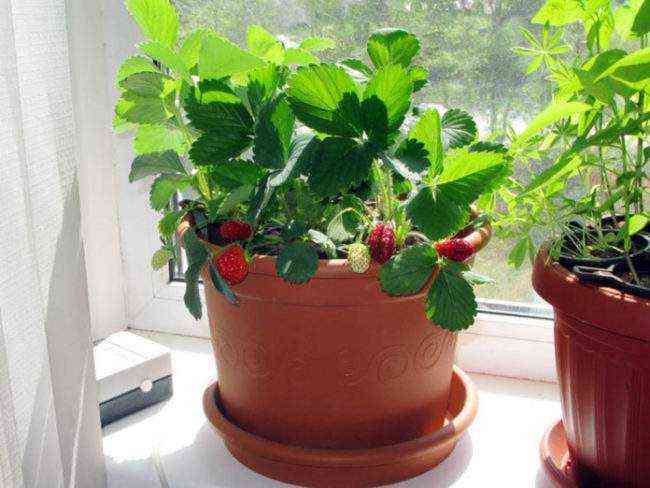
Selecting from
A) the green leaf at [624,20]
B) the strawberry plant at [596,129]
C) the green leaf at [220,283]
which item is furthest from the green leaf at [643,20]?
the green leaf at [220,283]

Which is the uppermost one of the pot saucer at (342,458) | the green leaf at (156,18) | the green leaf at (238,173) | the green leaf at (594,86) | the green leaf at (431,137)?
the green leaf at (156,18)

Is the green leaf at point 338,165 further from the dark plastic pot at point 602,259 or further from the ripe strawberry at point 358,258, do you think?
the dark plastic pot at point 602,259

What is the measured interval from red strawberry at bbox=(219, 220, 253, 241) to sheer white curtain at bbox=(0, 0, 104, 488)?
0.15 metres

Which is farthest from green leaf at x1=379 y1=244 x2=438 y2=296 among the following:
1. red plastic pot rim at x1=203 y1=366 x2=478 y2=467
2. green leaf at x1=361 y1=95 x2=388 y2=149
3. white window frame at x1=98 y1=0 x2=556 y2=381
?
white window frame at x1=98 y1=0 x2=556 y2=381

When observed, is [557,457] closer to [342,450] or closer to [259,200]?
[342,450]

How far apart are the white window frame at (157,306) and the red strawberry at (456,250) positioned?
1.19ft

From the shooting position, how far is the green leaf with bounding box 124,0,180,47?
74 cm

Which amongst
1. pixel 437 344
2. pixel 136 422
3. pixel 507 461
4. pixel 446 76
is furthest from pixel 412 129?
pixel 136 422

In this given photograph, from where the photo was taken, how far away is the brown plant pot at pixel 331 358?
74 centimetres

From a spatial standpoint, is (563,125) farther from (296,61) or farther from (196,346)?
(196,346)

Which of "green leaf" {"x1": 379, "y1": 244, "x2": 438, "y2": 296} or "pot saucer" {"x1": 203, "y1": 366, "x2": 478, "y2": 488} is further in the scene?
"pot saucer" {"x1": 203, "y1": 366, "x2": 478, "y2": 488}

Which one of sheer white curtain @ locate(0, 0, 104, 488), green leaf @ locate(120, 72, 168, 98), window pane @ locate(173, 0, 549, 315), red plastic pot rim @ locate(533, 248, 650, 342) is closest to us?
sheer white curtain @ locate(0, 0, 104, 488)

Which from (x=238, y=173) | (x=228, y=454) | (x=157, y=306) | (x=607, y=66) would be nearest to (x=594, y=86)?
(x=607, y=66)

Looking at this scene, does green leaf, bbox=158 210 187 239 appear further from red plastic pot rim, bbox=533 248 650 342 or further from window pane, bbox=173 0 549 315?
red plastic pot rim, bbox=533 248 650 342
